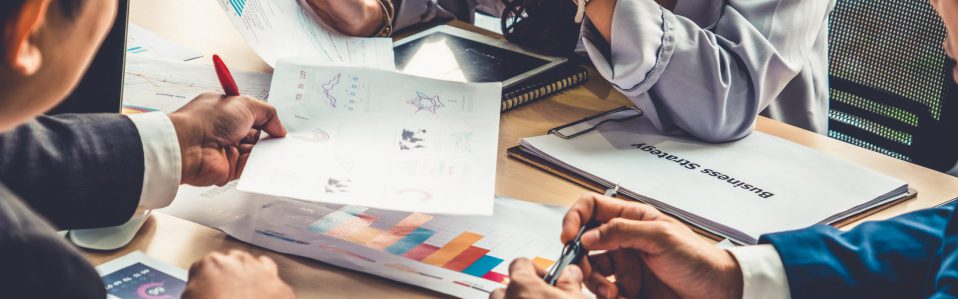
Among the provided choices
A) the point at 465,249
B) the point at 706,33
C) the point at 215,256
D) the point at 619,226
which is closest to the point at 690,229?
the point at 619,226

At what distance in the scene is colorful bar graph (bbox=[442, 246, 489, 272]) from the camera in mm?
893

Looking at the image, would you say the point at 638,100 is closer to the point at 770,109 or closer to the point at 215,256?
the point at 770,109

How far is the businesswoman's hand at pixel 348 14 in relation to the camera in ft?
4.79

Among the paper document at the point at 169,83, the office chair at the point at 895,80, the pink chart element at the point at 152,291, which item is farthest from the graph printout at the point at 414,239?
the office chair at the point at 895,80

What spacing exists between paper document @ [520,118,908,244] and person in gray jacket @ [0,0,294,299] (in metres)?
0.40

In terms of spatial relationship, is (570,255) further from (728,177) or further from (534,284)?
(728,177)

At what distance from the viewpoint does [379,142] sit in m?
1.05

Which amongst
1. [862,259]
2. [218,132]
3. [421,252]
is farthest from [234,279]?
[862,259]

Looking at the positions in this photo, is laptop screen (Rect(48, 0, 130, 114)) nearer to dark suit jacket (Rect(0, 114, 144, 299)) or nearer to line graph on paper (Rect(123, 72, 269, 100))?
dark suit jacket (Rect(0, 114, 144, 299))

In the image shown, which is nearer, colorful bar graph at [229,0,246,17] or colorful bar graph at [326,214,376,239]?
colorful bar graph at [326,214,376,239]

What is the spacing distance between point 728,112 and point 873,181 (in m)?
0.20

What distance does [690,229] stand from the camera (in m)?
1.01

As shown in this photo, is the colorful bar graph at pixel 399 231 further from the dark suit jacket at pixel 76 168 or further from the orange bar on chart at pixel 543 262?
the dark suit jacket at pixel 76 168

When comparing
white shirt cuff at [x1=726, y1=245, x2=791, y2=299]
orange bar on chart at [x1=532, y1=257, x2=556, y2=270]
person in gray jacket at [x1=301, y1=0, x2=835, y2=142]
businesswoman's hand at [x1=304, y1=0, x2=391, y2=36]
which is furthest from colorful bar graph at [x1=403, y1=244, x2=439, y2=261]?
businesswoman's hand at [x1=304, y1=0, x2=391, y2=36]
